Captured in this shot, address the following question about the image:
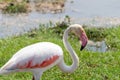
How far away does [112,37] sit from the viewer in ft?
31.2

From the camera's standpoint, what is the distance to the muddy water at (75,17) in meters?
11.3

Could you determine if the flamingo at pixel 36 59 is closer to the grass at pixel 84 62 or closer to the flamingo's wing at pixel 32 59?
the flamingo's wing at pixel 32 59

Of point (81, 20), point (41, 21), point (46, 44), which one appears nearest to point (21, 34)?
point (41, 21)

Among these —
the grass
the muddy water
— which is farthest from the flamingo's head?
the muddy water

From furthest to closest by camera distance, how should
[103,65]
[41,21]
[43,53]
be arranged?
[41,21], [103,65], [43,53]

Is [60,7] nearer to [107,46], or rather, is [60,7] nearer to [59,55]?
[107,46]

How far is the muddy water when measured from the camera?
11266mm

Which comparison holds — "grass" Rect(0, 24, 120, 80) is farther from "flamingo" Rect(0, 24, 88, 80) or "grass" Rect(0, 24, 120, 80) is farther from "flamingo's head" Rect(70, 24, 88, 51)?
"flamingo's head" Rect(70, 24, 88, 51)

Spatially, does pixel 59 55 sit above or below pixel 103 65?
above

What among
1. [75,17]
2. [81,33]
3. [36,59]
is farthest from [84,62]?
[75,17]

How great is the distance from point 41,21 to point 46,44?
6238mm

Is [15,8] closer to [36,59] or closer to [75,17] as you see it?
[75,17]

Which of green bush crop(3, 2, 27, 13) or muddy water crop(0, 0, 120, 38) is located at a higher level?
green bush crop(3, 2, 27, 13)

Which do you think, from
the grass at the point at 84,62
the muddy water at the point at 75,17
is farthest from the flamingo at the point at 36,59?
the muddy water at the point at 75,17
